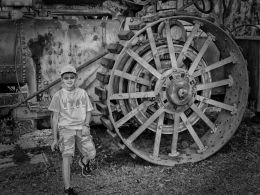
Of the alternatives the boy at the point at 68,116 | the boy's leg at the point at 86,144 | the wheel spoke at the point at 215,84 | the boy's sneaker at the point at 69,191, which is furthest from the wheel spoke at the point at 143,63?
the boy's sneaker at the point at 69,191

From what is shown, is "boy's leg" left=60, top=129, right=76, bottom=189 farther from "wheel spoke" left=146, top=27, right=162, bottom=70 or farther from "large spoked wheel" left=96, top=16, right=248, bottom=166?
"wheel spoke" left=146, top=27, right=162, bottom=70

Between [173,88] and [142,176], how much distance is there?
1107 millimetres

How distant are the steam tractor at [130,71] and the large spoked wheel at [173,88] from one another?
0.01 metres

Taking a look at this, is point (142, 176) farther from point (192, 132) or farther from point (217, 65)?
point (217, 65)

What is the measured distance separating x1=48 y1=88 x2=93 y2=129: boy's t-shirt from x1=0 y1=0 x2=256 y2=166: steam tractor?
361 millimetres

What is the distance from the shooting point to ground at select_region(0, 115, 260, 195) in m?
4.04

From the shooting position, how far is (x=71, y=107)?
13.1ft

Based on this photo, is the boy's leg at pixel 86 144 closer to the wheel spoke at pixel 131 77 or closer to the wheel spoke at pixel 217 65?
the wheel spoke at pixel 131 77

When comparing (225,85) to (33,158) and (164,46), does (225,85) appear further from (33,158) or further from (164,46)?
(33,158)

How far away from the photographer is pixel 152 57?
4.70 meters

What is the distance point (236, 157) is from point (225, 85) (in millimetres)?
994

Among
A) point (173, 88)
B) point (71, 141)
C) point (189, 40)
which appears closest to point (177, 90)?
point (173, 88)

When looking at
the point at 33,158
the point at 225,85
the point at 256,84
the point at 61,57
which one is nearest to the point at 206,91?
the point at 225,85

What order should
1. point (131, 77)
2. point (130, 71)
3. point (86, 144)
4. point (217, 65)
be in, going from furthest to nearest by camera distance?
point (130, 71) → point (217, 65) → point (131, 77) → point (86, 144)
